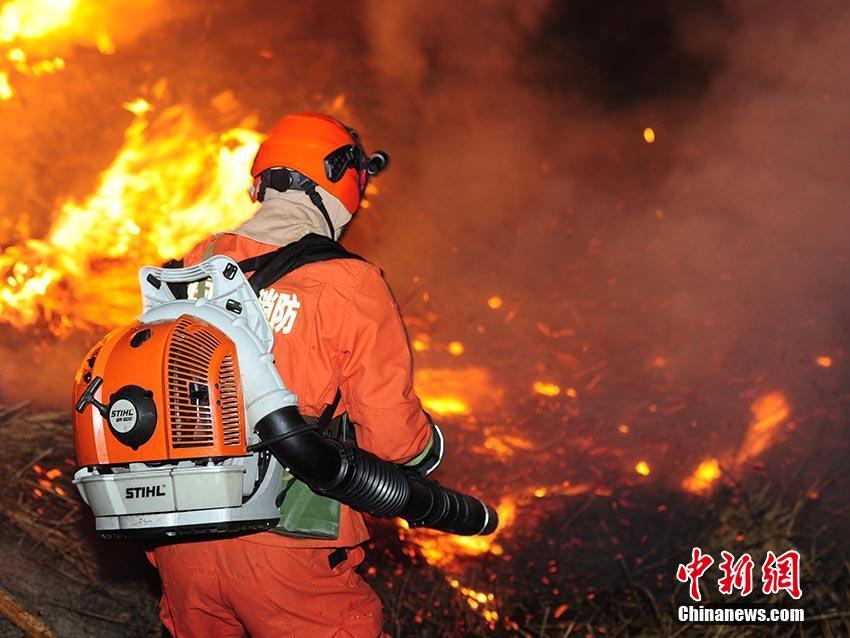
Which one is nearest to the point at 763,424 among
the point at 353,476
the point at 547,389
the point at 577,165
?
the point at 547,389

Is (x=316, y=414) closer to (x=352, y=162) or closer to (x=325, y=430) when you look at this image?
(x=325, y=430)

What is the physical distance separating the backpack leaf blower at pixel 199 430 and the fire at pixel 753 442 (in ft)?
12.3

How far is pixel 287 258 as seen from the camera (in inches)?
106

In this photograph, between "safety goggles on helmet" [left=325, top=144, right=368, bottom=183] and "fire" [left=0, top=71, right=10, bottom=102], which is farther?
"fire" [left=0, top=71, right=10, bottom=102]

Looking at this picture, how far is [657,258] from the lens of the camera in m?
7.91

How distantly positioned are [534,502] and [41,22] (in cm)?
514

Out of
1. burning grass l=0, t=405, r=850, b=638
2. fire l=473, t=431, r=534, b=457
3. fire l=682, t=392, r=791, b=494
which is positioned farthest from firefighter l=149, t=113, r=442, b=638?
fire l=682, t=392, r=791, b=494

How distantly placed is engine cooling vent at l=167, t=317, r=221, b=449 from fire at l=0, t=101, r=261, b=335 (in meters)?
4.49

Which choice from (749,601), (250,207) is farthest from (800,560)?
(250,207)

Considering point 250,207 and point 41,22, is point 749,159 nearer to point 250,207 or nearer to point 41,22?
point 250,207

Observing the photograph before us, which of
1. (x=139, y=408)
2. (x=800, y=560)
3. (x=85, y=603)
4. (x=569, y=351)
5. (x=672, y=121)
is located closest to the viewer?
(x=139, y=408)

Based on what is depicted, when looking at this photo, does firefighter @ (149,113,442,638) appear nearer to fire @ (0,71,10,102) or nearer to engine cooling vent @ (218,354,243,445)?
engine cooling vent @ (218,354,243,445)

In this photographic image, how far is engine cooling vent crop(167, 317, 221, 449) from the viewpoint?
229 cm

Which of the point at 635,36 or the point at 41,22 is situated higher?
the point at 635,36
